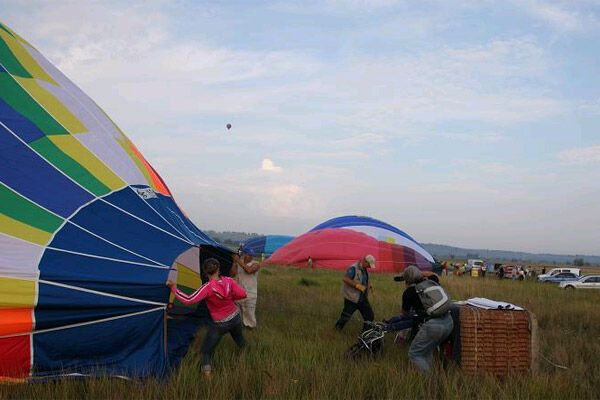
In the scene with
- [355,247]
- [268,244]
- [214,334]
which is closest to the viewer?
[214,334]

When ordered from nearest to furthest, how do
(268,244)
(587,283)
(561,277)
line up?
(587,283), (561,277), (268,244)

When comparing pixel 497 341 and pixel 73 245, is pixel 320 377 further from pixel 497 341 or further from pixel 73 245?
pixel 73 245

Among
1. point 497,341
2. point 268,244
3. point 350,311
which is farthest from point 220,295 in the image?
point 268,244

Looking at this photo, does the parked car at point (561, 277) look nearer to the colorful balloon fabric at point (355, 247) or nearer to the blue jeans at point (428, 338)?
the colorful balloon fabric at point (355, 247)

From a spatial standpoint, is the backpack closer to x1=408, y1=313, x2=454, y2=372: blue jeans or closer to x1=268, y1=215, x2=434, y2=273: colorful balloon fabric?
x1=408, y1=313, x2=454, y2=372: blue jeans

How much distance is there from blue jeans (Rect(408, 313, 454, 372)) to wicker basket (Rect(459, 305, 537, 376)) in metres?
0.16

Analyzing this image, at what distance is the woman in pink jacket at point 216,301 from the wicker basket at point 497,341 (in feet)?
6.41

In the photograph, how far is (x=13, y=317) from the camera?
4.54m

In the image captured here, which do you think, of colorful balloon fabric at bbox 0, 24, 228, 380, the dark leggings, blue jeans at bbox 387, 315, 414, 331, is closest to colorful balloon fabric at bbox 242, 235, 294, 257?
the dark leggings

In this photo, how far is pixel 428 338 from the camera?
16.8 ft

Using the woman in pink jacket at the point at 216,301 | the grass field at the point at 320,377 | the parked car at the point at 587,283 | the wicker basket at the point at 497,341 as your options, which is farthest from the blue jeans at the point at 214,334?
the parked car at the point at 587,283

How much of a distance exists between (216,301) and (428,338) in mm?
1830

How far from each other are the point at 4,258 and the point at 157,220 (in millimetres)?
1824

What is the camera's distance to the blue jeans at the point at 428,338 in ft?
16.8
